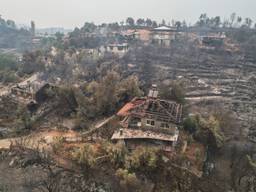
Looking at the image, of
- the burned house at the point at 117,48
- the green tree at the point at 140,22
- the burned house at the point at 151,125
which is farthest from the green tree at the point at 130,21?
the burned house at the point at 151,125

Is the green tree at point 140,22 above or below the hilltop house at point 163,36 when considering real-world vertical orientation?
above

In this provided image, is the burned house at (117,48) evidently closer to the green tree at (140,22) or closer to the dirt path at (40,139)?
the green tree at (140,22)

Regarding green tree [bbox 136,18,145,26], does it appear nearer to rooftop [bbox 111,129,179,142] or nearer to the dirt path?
the dirt path

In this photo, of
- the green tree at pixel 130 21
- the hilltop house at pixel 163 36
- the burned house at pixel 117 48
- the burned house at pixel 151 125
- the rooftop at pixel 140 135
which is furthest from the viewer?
the green tree at pixel 130 21

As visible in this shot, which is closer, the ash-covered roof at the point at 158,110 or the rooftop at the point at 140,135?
the rooftop at the point at 140,135

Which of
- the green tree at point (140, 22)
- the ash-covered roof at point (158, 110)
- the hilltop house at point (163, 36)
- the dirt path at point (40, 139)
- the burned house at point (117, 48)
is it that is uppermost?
the green tree at point (140, 22)

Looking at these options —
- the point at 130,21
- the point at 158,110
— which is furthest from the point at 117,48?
the point at 158,110

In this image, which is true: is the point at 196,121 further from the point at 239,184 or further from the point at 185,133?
the point at 239,184
